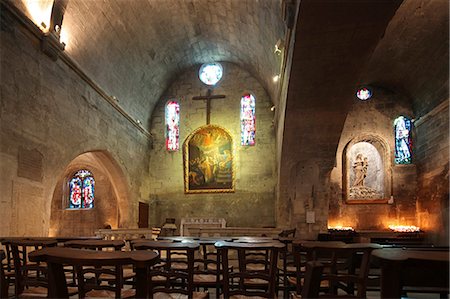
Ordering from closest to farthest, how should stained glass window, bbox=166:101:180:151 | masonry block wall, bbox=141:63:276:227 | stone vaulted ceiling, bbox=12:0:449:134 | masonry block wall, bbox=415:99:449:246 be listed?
1. stone vaulted ceiling, bbox=12:0:449:134
2. masonry block wall, bbox=415:99:449:246
3. masonry block wall, bbox=141:63:276:227
4. stained glass window, bbox=166:101:180:151

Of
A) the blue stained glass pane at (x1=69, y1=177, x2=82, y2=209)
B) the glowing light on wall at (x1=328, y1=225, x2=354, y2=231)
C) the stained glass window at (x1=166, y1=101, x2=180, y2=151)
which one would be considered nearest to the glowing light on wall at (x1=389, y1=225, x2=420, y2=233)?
the glowing light on wall at (x1=328, y1=225, x2=354, y2=231)

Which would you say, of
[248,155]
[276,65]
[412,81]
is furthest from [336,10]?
[248,155]

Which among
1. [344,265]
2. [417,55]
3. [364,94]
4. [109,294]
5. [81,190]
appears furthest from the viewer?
[81,190]

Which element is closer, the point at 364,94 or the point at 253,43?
the point at 253,43

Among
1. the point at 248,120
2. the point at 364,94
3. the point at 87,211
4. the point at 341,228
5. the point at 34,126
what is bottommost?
the point at 341,228

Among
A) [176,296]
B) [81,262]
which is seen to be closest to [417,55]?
[176,296]

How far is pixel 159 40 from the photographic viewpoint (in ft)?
40.4

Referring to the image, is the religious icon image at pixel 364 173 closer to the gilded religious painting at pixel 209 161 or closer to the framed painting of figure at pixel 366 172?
the framed painting of figure at pixel 366 172

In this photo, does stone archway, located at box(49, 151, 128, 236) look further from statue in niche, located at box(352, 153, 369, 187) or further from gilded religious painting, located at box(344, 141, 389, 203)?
statue in niche, located at box(352, 153, 369, 187)

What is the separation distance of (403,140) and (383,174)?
1.27 metres

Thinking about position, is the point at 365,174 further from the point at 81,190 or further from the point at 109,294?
the point at 81,190

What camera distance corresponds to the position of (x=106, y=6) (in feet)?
31.4

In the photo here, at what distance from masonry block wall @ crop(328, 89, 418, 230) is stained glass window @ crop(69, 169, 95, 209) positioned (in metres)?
9.28

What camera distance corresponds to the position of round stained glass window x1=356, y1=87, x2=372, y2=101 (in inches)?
489
